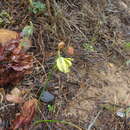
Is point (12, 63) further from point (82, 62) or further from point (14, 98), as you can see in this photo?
point (82, 62)

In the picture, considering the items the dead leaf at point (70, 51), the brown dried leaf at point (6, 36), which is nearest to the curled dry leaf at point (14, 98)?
the brown dried leaf at point (6, 36)

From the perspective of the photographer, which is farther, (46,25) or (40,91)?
(46,25)

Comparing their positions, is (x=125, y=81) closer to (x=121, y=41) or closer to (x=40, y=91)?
(x=121, y=41)

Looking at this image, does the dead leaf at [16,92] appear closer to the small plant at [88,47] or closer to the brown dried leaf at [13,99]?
the brown dried leaf at [13,99]

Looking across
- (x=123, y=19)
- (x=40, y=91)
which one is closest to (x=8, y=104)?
(x=40, y=91)

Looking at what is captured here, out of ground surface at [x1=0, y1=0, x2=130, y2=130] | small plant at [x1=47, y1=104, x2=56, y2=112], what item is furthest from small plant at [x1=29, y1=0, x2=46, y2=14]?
small plant at [x1=47, y1=104, x2=56, y2=112]

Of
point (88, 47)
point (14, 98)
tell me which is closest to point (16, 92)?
point (14, 98)

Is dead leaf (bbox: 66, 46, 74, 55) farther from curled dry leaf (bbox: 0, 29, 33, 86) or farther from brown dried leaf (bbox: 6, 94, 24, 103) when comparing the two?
brown dried leaf (bbox: 6, 94, 24, 103)
